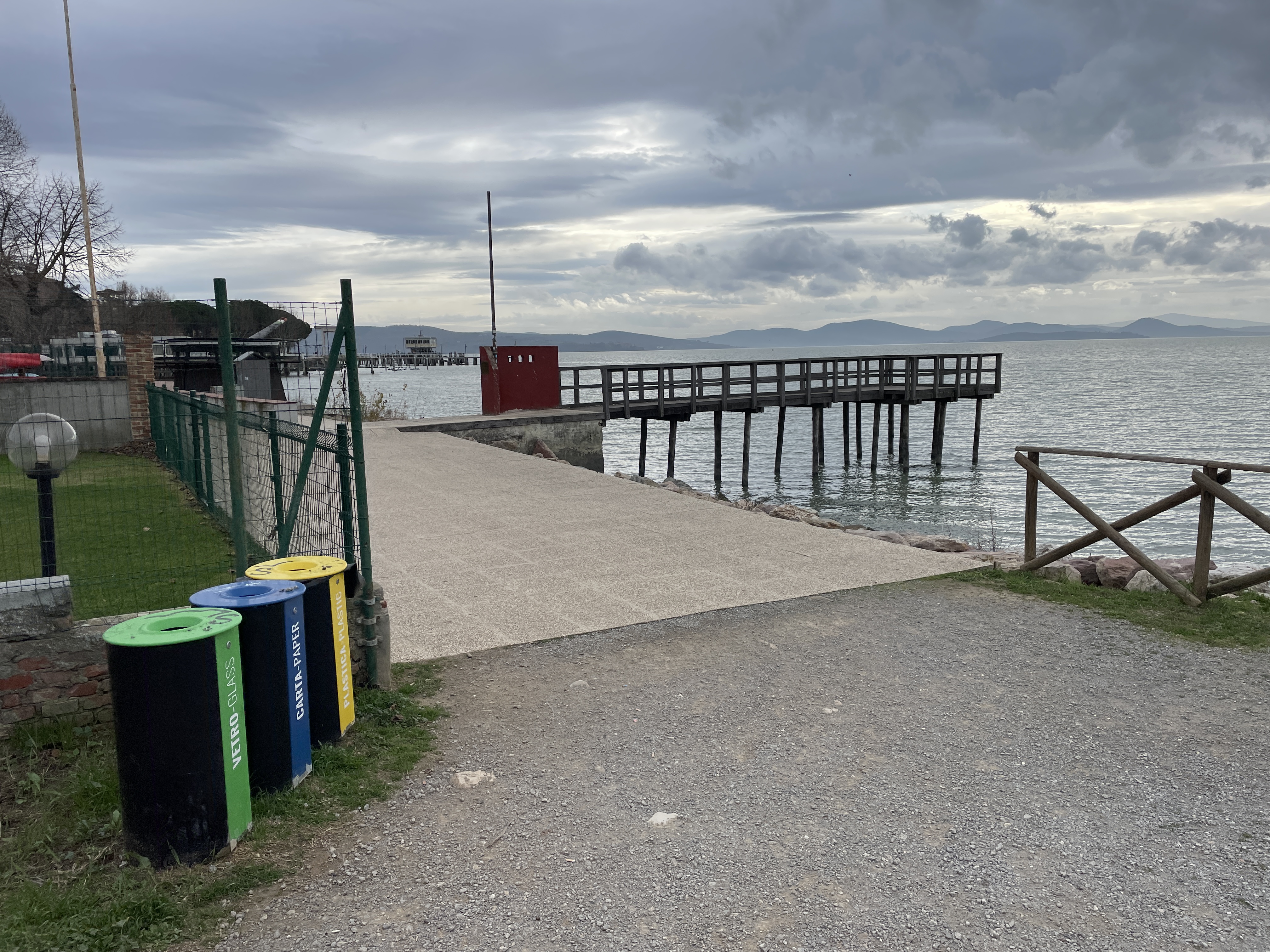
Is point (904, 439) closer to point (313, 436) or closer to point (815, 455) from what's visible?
point (815, 455)

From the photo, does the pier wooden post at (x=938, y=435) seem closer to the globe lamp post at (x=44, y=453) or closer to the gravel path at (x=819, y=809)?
the gravel path at (x=819, y=809)

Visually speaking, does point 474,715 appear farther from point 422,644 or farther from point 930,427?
point 930,427

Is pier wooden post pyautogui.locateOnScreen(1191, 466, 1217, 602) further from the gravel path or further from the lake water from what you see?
the lake water

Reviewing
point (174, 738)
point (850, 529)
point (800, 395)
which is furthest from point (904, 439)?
point (174, 738)

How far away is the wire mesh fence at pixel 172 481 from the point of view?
653 centimetres

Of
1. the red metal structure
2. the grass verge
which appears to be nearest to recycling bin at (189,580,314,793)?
the grass verge

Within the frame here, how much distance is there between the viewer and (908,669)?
5.55 meters

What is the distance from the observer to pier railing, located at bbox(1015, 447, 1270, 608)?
6.52 meters

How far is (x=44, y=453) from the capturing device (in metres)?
4.92

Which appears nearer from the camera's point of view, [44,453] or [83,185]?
[44,453]

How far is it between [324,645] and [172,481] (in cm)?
988

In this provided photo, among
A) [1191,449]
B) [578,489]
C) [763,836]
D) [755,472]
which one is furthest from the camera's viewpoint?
[1191,449]

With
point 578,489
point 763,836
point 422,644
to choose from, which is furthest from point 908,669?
point 578,489

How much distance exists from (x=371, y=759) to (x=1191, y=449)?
4132 cm
